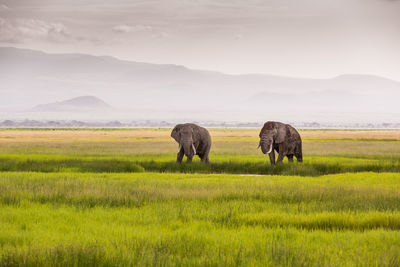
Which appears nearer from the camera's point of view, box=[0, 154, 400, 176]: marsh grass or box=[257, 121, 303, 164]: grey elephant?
box=[257, 121, 303, 164]: grey elephant

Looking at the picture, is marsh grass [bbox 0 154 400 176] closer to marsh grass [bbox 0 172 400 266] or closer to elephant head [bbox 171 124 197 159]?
elephant head [bbox 171 124 197 159]

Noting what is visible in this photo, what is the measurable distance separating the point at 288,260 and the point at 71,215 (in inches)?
238

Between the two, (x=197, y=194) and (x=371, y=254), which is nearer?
(x=371, y=254)

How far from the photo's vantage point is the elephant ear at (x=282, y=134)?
25761 mm

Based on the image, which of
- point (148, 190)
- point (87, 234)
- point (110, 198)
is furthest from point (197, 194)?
point (87, 234)

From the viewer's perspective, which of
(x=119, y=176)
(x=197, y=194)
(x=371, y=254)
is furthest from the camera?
(x=119, y=176)

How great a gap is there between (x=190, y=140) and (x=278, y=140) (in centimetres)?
495

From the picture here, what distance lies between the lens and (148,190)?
52.5 ft

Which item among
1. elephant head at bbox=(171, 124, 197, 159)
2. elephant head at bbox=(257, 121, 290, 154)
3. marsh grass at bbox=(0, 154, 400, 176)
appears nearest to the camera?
elephant head at bbox=(257, 121, 290, 154)

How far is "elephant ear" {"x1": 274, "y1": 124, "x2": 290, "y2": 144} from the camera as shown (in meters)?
25.8

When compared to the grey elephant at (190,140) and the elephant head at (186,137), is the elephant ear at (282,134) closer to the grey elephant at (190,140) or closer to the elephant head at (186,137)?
the grey elephant at (190,140)

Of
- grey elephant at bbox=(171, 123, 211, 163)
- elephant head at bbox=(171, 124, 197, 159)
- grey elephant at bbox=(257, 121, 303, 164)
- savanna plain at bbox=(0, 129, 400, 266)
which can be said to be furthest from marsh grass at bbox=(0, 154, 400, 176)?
savanna plain at bbox=(0, 129, 400, 266)

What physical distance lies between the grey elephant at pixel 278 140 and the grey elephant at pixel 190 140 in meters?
3.78

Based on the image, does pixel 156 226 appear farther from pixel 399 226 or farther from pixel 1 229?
pixel 399 226
